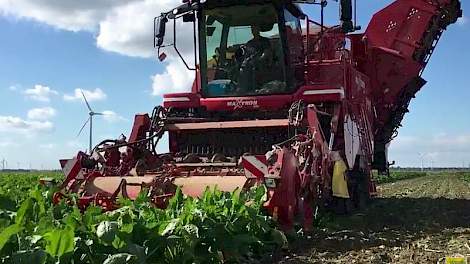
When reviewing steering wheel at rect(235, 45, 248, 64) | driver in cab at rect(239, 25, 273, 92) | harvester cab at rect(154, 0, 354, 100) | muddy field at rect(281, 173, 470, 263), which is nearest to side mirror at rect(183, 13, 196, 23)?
harvester cab at rect(154, 0, 354, 100)

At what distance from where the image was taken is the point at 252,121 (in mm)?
8414

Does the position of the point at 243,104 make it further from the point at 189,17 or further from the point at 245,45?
the point at 189,17

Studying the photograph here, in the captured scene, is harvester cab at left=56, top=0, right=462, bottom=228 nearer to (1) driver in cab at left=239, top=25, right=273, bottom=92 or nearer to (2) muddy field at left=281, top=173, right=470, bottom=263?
(1) driver in cab at left=239, top=25, right=273, bottom=92

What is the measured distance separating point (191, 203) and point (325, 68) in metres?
4.44

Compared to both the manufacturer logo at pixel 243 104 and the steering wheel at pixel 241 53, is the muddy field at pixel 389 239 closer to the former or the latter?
the manufacturer logo at pixel 243 104

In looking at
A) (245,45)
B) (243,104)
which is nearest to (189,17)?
(245,45)

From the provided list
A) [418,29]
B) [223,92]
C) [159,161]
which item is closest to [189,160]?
[159,161]

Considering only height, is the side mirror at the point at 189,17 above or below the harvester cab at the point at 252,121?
above

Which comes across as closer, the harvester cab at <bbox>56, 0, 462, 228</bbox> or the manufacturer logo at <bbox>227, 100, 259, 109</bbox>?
the harvester cab at <bbox>56, 0, 462, 228</bbox>

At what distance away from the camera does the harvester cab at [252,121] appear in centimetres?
715

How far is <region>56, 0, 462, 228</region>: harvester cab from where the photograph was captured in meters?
7.15

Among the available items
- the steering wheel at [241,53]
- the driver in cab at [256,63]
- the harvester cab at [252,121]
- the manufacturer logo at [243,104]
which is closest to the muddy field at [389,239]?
the harvester cab at [252,121]

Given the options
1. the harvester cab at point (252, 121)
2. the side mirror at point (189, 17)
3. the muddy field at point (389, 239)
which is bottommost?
the muddy field at point (389, 239)

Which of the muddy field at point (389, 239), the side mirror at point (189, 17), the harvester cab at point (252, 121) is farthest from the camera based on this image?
the side mirror at point (189, 17)
